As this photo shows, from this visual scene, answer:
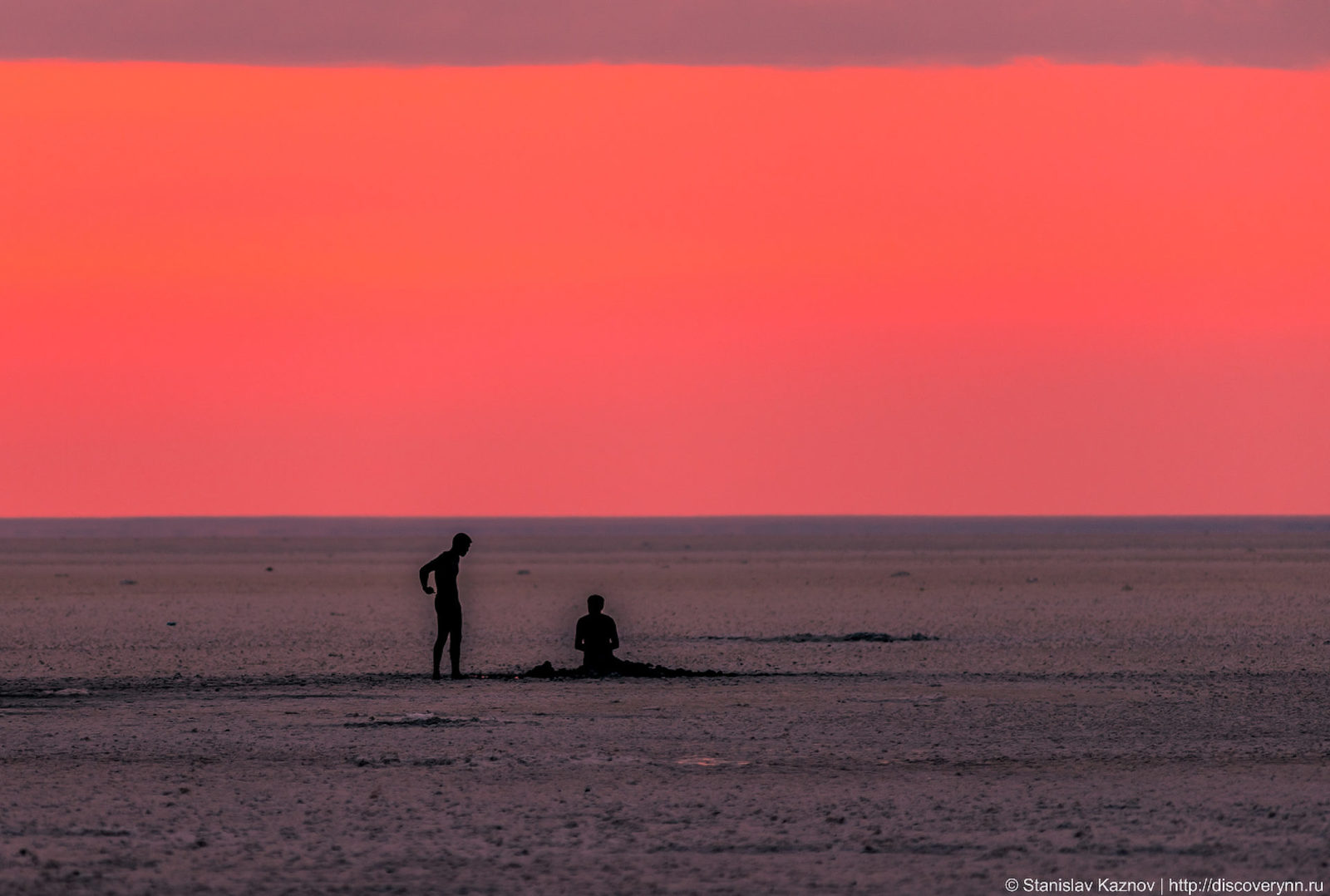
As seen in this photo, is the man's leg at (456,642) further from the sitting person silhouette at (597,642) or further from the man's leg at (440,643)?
the sitting person silhouette at (597,642)

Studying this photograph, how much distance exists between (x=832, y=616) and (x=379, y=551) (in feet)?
242

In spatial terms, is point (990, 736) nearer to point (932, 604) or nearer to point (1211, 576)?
point (932, 604)

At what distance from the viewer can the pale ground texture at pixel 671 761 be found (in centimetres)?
1080

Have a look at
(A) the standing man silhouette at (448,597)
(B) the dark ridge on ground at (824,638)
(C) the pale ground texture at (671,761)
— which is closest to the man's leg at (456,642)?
(A) the standing man silhouette at (448,597)

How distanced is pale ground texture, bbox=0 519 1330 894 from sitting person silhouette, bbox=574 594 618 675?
29.1 inches

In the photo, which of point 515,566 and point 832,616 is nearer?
point 832,616

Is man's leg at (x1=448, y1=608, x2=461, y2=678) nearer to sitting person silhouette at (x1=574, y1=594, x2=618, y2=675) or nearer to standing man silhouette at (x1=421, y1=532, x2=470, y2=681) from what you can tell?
standing man silhouette at (x1=421, y1=532, x2=470, y2=681)

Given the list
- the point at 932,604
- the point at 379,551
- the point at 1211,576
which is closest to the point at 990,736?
the point at 932,604

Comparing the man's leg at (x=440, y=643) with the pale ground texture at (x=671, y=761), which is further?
the man's leg at (x=440, y=643)

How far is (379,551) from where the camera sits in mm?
109562

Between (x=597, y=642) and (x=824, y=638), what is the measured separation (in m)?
9.34

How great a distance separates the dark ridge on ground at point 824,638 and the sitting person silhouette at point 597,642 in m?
8.23

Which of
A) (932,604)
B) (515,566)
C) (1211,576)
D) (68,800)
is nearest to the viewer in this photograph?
(68,800)

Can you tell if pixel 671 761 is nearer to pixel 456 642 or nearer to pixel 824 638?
pixel 456 642
